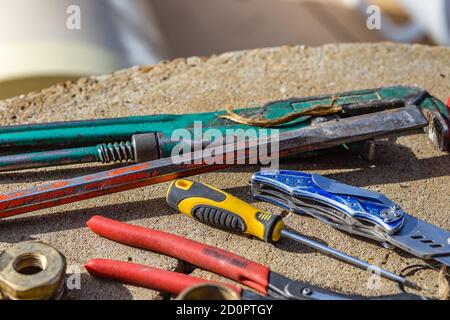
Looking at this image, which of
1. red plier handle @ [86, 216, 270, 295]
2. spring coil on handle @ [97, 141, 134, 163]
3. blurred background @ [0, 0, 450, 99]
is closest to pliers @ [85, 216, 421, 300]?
red plier handle @ [86, 216, 270, 295]

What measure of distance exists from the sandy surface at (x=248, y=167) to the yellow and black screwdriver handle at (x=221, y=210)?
0.04 metres

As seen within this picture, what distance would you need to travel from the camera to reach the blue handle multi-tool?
1.60 metres

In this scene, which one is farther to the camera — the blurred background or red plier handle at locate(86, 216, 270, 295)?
the blurred background

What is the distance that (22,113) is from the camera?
213 cm

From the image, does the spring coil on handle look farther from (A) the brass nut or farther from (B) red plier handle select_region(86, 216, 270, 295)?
(A) the brass nut

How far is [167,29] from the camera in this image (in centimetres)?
371

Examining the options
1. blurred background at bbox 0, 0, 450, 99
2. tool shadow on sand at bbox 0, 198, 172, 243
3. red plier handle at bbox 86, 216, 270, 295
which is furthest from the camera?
blurred background at bbox 0, 0, 450, 99

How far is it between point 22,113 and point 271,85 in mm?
728

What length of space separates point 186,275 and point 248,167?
1.51 feet

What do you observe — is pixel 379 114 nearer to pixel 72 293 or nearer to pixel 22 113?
pixel 72 293

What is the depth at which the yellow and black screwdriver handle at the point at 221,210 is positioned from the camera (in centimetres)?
165

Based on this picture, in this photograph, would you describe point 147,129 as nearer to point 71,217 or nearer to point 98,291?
point 71,217
